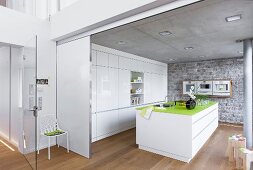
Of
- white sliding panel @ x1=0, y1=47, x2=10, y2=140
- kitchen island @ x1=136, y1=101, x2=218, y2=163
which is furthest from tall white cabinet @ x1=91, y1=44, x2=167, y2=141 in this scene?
white sliding panel @ x1=0, y1=47, x2=10, y2=140

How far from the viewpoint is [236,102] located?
6465 millimetres

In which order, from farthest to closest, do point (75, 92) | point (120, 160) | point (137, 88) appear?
point (137, 88)
point (75, 92)
point (120, 160)

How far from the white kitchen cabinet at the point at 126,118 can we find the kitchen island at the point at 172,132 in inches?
56.0

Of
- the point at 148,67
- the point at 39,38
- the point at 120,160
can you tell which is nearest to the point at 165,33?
the point at 120,160

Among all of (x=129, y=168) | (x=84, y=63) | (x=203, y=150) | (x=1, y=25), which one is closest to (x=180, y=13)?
(x=84, y=63)

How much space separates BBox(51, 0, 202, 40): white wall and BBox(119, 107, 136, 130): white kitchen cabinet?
278 centimetres

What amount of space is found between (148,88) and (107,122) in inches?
95.1

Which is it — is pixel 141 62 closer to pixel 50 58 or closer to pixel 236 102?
pixel 50 58

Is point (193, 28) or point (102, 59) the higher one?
point (193, 28)

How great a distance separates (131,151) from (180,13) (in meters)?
2.86

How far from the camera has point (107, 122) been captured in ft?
15.7

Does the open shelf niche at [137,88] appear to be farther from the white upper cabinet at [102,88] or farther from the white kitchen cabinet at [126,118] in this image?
the white upper cabinet at [102,88]

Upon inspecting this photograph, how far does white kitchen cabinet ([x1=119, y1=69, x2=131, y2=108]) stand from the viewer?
5.24m

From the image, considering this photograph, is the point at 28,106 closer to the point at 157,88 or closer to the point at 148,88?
the point at 148,88
